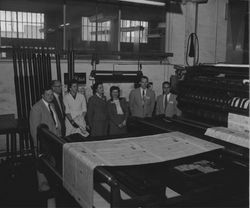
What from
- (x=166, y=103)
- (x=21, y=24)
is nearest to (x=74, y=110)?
(x=166, y=103)

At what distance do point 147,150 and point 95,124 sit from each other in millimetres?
4723

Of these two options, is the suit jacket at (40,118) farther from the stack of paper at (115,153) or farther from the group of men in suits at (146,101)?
the stack of paper at (115,153)

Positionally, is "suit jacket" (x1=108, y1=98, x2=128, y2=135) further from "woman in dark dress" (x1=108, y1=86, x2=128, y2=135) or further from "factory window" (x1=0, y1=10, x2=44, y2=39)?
"factory window" (x1=0, y1=10, x2=44, y2=39)

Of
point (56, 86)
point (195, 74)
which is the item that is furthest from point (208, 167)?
point (56, 86)

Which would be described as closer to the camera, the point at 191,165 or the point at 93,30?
the point at 191,165

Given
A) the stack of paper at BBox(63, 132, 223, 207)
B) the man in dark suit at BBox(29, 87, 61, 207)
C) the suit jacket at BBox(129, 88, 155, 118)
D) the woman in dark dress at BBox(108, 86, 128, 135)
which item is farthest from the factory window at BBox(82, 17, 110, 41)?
the stack of paper at BBox(63, 132, 223, 207)

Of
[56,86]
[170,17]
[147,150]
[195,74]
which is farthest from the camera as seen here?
[170,17]

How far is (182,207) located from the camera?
1.47m

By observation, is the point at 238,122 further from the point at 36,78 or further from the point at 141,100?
the point at 141,100

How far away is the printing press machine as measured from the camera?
1539mm

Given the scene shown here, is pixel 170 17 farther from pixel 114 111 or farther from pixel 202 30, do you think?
pixel 114 111

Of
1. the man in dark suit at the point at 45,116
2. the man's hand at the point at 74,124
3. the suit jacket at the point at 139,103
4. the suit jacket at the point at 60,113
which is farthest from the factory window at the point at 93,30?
Result: the man in dark suit at the point at 45,116

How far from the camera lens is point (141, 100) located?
7.23 metres

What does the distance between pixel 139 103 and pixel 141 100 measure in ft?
0.24
